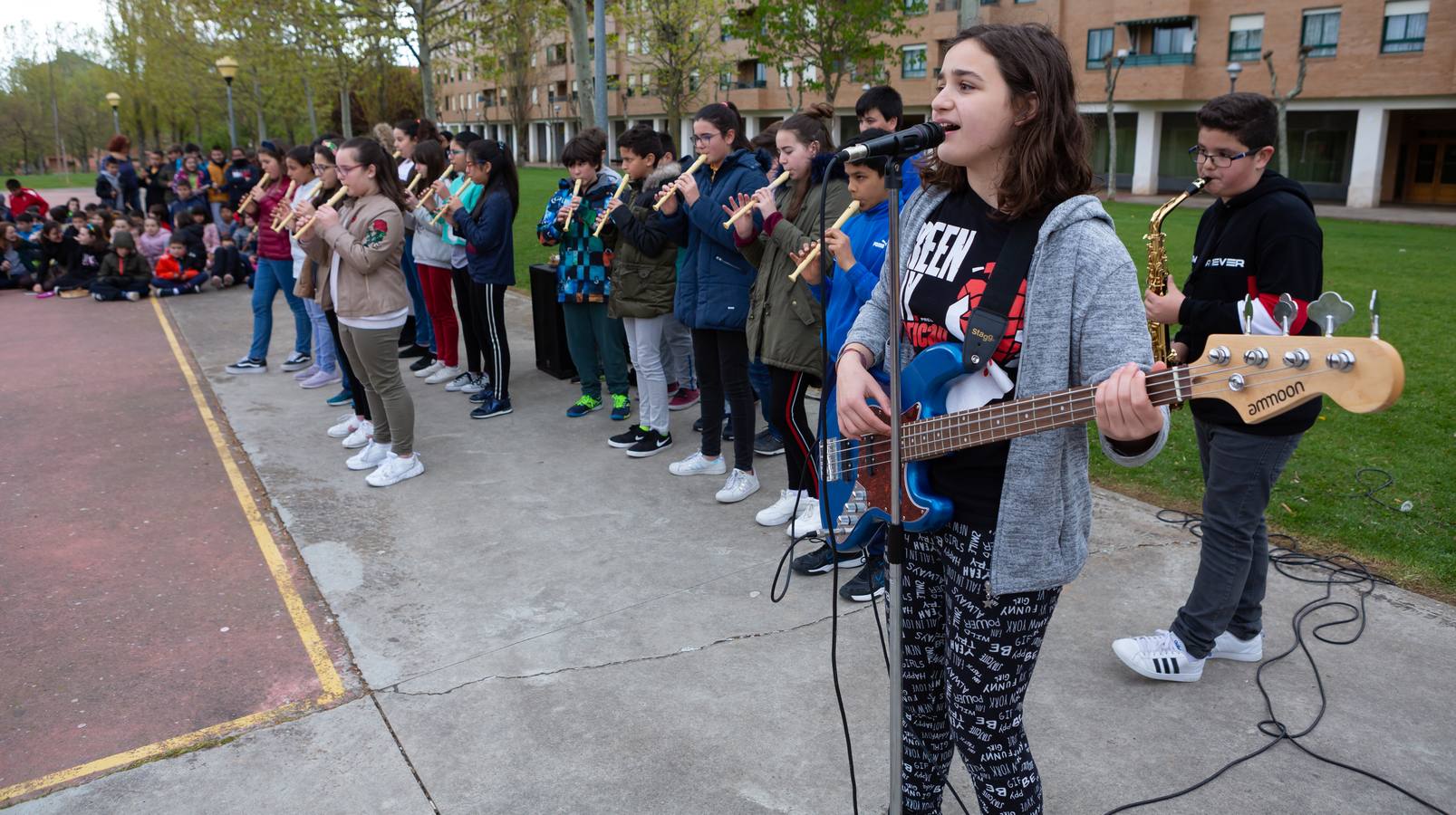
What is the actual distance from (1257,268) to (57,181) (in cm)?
5903

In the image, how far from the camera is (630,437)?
21.8 ft

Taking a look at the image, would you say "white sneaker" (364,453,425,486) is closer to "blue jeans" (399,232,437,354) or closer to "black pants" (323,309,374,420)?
"black pants" (323,309,374,420)

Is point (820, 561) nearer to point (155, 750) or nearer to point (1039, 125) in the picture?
point (155, 750)

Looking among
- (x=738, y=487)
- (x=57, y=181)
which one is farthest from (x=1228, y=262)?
(x=57, y=181)

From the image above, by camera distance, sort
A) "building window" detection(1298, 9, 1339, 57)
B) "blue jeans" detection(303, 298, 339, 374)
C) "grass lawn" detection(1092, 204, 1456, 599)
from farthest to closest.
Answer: "building window" detection(1298, 9, 1339, 57) < "blue jeans" detection(303, 298, 339, 374) < "grass lawn" detection(1092, 204, 1456, 599)

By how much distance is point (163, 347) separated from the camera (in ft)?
34.3

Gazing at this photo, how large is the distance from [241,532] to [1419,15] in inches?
1394

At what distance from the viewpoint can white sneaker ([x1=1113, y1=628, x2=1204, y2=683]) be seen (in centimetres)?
362

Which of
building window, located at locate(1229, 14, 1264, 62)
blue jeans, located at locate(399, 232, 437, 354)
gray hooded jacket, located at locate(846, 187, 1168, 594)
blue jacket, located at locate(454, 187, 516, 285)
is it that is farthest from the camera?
building window, located at locate(1229, 14, 1264, 62)

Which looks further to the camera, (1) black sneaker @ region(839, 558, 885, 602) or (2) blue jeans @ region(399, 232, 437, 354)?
Result: (2) blue jeans @ region(399, 232, 437, 354)

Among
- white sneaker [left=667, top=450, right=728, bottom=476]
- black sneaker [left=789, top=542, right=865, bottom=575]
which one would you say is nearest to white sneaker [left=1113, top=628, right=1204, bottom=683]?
black sneaker [left=789, top=542, right=865, bottom=575]

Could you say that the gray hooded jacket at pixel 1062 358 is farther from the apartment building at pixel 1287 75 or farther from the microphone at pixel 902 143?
the apartment building at pixel 1287 75

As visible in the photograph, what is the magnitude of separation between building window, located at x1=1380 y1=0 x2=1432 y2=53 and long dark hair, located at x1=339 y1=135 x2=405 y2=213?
110 ft

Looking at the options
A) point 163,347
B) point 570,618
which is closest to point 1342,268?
point 570,618
